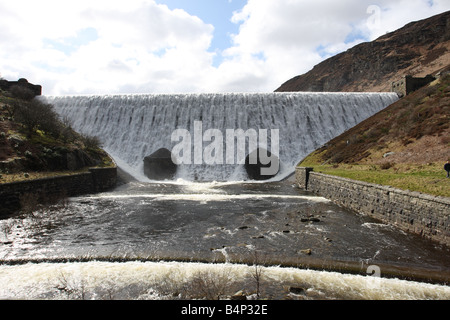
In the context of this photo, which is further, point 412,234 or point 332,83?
point 332,83

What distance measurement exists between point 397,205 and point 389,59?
73.0 meters

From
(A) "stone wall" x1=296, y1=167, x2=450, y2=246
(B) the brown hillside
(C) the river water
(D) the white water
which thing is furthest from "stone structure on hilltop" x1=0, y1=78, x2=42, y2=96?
(A) "stone wall" x1=296, y1=167, x2=450, y2=246

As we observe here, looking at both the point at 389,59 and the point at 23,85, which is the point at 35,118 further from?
the point at 389,59

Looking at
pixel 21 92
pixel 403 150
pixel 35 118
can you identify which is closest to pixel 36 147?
pixel 35 118

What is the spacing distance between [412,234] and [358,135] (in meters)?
20.2

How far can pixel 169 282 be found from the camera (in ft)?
22.9

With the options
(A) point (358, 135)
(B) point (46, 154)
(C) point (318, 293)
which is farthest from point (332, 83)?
(C) point (318, 293)

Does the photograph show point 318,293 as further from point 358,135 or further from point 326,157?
point 358,135

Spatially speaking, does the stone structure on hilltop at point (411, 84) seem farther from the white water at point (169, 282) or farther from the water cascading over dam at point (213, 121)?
the white water at point (169, 282)

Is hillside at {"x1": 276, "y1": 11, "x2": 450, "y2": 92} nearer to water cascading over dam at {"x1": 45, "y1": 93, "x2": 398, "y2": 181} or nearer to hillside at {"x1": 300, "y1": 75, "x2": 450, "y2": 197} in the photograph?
water cascading over dam at {"x1": 45, "y1": 93, "x2": 398, "y2": 181}

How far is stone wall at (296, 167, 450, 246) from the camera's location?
8.73 m

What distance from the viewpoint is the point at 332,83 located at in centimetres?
7844

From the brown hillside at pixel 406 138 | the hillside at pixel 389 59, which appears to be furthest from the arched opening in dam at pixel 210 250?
the hillside at pixel 389 59

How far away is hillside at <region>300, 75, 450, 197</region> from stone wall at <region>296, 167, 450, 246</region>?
0.63m
